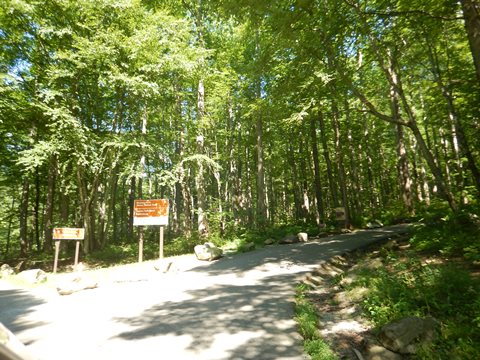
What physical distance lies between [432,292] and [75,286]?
933 cm

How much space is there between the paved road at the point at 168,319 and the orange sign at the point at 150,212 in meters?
3.45

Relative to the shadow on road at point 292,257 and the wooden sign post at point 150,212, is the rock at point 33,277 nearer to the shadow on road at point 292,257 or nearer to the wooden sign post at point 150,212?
the wooden sign post at point 150,212

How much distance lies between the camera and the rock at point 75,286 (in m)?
8.59

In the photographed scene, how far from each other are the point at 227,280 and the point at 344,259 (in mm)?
4697

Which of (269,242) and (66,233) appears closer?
(66,233)

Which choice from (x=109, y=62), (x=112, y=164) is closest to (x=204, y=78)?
(x=109, y=62)

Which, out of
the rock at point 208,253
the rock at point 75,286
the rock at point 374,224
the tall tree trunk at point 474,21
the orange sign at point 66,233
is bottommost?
the rock at point 75,286

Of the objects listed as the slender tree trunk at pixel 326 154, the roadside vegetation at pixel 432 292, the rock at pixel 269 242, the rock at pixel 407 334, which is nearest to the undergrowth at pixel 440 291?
the roadside vegetation at pixel 432 292

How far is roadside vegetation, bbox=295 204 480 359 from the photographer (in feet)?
13.1

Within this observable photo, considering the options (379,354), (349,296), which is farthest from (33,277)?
(379,354)

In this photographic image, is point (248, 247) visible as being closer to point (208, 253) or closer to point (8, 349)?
point (208, 253)

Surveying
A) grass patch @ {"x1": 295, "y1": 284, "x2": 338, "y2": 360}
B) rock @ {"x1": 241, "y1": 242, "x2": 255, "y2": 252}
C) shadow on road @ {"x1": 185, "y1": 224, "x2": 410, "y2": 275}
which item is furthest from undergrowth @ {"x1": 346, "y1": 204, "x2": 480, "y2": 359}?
rock @ {"x1": 241, "y1": 242, "x2": 255, "y2": 252}

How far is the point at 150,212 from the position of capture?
42.2 feet

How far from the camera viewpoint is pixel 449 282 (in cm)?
524
